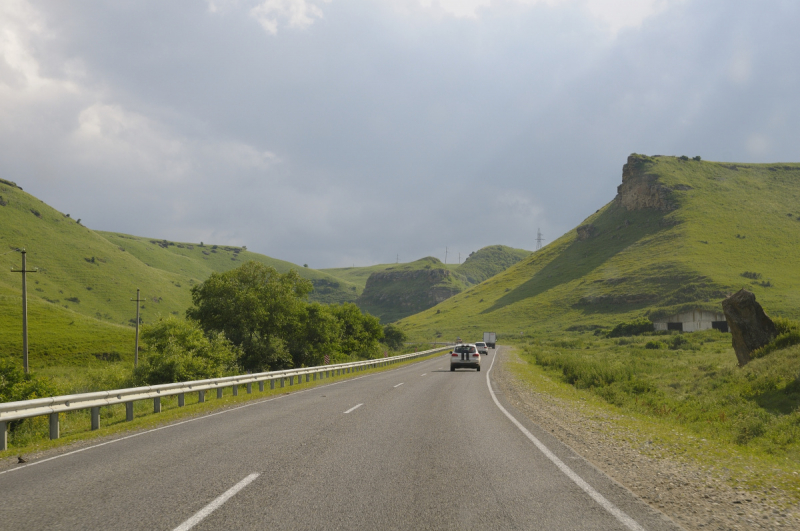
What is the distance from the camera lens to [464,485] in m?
5.91

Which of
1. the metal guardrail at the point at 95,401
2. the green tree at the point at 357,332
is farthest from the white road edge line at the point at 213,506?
the green tree at the point at 357,332

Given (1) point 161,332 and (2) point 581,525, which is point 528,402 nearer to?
(2) point 581,525

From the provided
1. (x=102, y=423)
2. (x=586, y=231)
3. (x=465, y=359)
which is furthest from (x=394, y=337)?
(x=586, y=231)

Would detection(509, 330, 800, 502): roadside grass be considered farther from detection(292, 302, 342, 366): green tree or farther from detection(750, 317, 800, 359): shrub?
detection(292, 302, 342, 366): green tree

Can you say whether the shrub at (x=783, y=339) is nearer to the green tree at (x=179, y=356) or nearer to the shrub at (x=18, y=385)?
the green tree at (x=179, y=356)

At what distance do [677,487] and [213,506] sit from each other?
5543mm

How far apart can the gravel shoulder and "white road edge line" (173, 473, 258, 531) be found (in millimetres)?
4641

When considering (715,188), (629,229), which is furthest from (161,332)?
(715,188)

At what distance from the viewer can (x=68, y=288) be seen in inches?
4373

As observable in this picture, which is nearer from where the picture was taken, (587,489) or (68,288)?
(587,489)

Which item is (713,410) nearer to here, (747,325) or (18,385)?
(747,325)

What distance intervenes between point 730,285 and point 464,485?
4442 inches

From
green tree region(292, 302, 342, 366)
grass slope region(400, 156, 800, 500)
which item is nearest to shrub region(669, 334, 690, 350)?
grass slope region(400, 156, 800, 500)

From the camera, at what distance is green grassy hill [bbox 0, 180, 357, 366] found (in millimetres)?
72812
